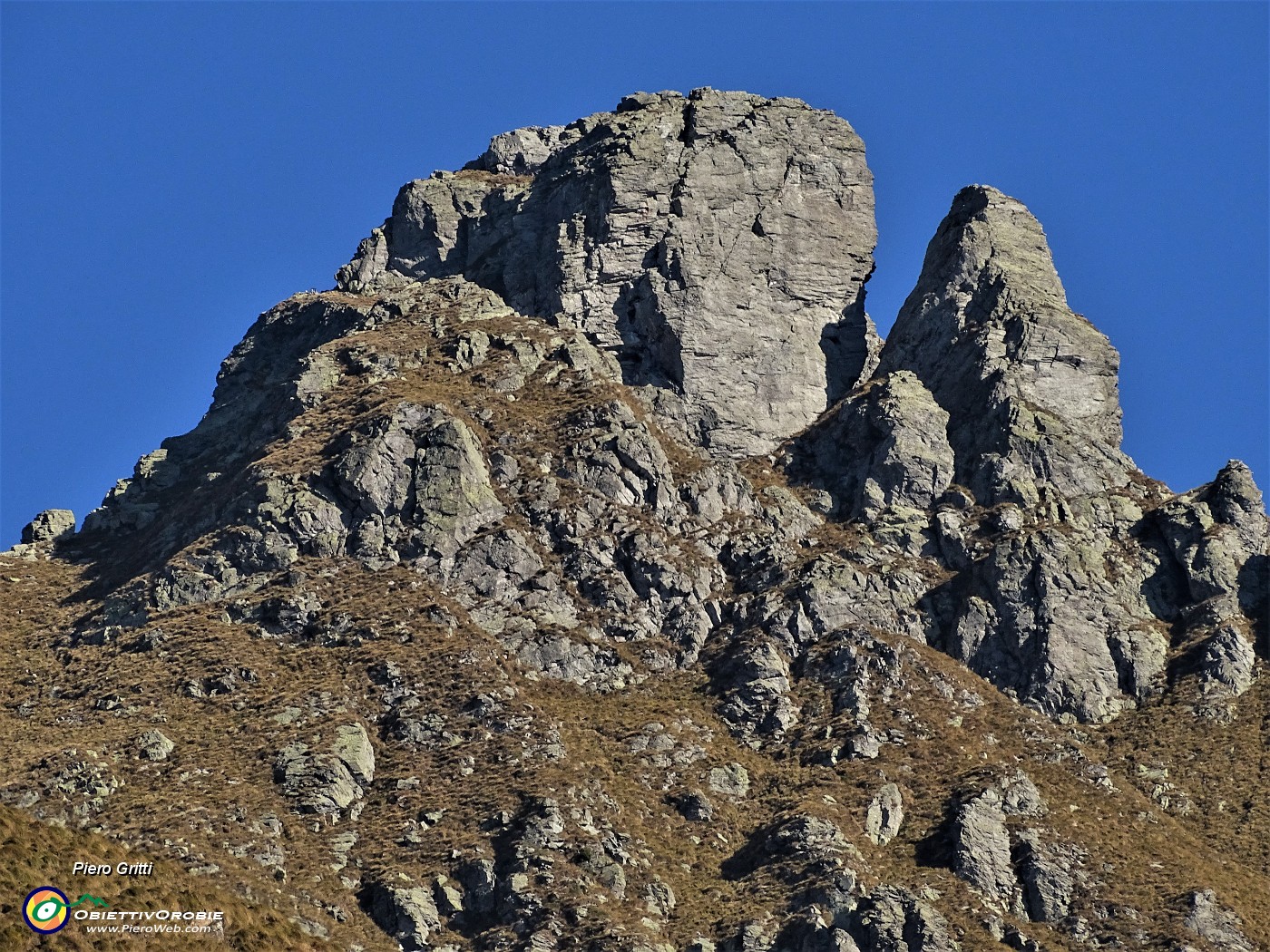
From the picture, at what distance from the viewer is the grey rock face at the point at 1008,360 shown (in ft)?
458

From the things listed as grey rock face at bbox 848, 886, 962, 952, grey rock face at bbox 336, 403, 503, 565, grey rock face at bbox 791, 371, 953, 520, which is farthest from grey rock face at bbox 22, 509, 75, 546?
grey rock face at bbox 848, 886, 962, 952

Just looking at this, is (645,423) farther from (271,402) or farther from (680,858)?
(680,858)

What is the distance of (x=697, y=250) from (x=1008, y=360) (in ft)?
76.2

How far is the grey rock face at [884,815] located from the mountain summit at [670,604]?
0.79ft

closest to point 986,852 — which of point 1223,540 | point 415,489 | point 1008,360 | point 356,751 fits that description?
point 356,751

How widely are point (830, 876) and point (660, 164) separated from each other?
67.7m

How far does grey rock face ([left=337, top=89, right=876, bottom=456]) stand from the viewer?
490 ft

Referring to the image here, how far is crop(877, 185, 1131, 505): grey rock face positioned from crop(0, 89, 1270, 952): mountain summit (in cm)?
34

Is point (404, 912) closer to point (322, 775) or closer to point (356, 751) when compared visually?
point (322, 775)

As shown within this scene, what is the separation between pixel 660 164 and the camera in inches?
6127

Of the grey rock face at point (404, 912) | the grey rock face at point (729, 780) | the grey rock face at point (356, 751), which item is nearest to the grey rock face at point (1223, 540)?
the grey rock face at point (729, 780)

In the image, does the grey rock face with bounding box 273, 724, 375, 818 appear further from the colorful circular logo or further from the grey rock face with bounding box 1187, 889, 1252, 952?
the grey rock face with bounding box 1187, 889, 1252, 952

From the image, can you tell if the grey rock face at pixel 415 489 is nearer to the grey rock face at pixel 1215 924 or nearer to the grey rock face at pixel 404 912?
the grey rock face at pixel 404 912

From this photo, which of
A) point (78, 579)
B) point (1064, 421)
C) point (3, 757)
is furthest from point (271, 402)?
point (1064, 421)
